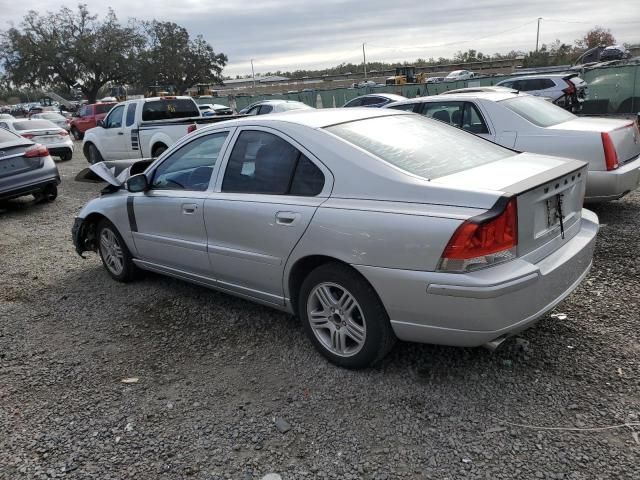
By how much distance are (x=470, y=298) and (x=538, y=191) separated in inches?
29.5

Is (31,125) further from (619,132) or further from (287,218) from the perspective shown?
(619,132)

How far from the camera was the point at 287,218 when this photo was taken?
3.36 m

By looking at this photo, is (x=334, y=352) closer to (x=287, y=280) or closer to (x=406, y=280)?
(x=287, y=280)

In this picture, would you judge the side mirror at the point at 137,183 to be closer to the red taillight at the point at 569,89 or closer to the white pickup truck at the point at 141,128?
the white pickup truck at the point at 141,128

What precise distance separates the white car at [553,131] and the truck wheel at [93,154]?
31.2 ft

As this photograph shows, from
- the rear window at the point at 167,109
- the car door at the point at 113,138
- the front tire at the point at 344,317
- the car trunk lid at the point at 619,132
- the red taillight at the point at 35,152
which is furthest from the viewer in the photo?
the car door at the point at 113,138

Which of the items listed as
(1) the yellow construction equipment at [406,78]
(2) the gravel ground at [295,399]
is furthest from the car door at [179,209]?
(1) the yellow construction equipment at [406,78]

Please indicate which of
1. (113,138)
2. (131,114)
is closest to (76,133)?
(113,138)

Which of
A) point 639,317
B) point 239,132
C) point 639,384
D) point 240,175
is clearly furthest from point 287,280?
point 639,317

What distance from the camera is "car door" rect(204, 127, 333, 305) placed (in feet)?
11.0

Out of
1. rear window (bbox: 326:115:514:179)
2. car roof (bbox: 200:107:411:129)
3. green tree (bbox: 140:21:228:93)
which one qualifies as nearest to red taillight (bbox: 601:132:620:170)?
rear window (bbox: 326:115:514:179)

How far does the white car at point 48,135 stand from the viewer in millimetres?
16719

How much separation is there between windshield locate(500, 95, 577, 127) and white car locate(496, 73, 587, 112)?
11843 mm

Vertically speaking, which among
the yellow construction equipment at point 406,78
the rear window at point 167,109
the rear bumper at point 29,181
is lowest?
the rear bumper at point 29,181
